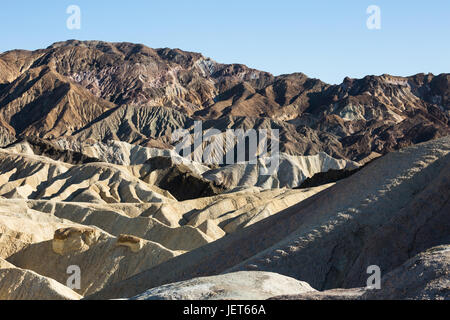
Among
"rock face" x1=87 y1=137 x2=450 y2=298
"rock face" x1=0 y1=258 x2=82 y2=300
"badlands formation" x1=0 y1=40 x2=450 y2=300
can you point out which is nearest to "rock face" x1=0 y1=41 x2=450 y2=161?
"badlands formation" x1=0 y1=40 x2=450 y2=300

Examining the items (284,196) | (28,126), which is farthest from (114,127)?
(284,196)

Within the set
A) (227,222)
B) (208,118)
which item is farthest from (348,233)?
(208,118)

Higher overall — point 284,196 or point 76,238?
point 76,238

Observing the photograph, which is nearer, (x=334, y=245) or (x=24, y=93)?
(x=334, y=245)

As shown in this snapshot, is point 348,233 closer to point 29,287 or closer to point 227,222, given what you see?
point 29,287

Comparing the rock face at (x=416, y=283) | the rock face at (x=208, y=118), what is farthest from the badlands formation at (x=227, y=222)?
the rock face at (x=208, y=118)
